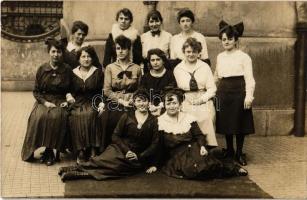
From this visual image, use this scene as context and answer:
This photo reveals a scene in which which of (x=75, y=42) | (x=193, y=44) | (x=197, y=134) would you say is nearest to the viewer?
(x=197, y=134)

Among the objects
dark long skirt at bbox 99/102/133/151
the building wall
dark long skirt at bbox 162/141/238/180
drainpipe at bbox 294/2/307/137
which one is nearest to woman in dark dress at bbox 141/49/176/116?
dark long skirt at bbox 99/102/133/151

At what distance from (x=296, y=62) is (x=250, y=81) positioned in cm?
192

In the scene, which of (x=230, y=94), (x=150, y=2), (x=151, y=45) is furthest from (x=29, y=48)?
(x=230, y=94)

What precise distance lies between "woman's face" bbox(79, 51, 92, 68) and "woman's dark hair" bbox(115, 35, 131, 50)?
14.7 inches

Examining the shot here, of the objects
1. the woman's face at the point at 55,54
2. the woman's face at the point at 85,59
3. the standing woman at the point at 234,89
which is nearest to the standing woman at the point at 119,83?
the woman's face at the point at 85,59

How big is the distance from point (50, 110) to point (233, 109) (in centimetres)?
215

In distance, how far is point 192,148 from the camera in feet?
18.7

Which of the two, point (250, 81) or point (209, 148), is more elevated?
point (250, 81)

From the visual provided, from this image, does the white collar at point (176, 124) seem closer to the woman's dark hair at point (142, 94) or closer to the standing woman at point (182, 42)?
the woman's dark hair at point (142, 94)

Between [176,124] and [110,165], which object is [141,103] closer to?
[176,124]

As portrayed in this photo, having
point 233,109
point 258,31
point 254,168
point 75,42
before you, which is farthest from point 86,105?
point 258,31

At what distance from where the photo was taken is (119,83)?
20.5ft

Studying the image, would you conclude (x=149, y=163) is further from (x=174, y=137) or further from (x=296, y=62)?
(x=296, y=62)

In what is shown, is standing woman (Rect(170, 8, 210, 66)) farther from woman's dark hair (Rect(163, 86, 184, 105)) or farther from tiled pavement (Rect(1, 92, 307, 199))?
tiled pavement (Rect(1, 92, 307, 199))
